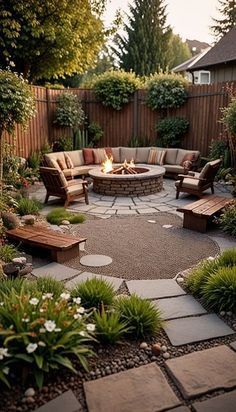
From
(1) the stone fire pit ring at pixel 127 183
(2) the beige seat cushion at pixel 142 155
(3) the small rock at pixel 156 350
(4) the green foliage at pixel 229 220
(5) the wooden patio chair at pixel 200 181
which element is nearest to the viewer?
(3) the small rock at pixel 156 350

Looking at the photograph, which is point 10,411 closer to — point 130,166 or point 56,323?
point 56,323

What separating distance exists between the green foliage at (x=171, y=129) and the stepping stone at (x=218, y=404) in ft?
30.1

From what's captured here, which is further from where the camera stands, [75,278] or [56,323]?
[75,278]

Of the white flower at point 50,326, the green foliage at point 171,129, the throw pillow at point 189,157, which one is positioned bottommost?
the white flower at point 50,326

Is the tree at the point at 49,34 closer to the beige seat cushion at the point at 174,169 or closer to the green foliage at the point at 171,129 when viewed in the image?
the green foliage at the point at 171,129

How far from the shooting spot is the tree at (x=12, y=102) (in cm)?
493

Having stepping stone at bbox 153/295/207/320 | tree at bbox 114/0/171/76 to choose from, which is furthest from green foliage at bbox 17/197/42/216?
tree at bbox 114/0/171/76

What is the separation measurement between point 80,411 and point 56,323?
1.67 ft

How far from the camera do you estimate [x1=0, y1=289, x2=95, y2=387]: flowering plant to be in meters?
1.99

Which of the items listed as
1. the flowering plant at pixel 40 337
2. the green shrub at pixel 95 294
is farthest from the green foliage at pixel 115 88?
the flowering plant at pixel 40 337

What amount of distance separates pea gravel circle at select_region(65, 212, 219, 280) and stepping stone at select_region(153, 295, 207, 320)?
562mm

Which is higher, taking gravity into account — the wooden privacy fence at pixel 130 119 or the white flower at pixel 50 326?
the wooden privacy fence at pixel 130 119

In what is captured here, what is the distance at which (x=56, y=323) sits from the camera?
2.14 meters

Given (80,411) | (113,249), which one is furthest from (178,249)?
(80,411)
